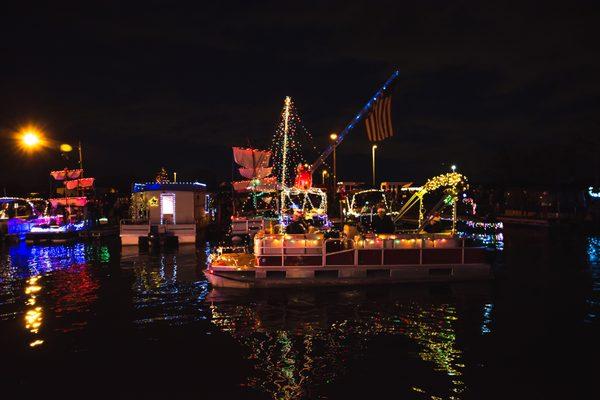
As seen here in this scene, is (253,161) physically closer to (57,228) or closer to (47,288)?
(57,228)

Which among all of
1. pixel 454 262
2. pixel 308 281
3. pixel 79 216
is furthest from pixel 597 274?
pixel 79 216

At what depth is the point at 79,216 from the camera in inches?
1674

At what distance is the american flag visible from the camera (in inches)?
821

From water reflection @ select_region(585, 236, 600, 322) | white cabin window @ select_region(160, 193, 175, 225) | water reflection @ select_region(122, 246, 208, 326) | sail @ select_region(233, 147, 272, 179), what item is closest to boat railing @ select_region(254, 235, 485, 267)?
water reflection @ select_region(122, 246, 208, 326)

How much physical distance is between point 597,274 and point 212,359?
53.8ft

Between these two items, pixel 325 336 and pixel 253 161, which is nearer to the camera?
pixel 325 336

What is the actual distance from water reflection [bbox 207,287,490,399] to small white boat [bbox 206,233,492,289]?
0.69 metres

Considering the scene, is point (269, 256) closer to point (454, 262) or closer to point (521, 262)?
point (454, 262)

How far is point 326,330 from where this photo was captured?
12367 mm

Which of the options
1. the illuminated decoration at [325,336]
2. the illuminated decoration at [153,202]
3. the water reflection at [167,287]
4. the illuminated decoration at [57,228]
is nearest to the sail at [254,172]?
the illuminated decoration at [153,202]

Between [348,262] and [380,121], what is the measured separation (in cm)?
693

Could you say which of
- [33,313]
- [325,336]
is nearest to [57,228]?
[33,313]

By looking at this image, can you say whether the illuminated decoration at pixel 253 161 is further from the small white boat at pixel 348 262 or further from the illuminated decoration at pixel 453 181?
the small white boat at pixel 348 262

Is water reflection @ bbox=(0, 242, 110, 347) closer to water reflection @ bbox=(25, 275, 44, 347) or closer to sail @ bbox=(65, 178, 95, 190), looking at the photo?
water reflection @ bbox=(25, 275, 44, 347)
